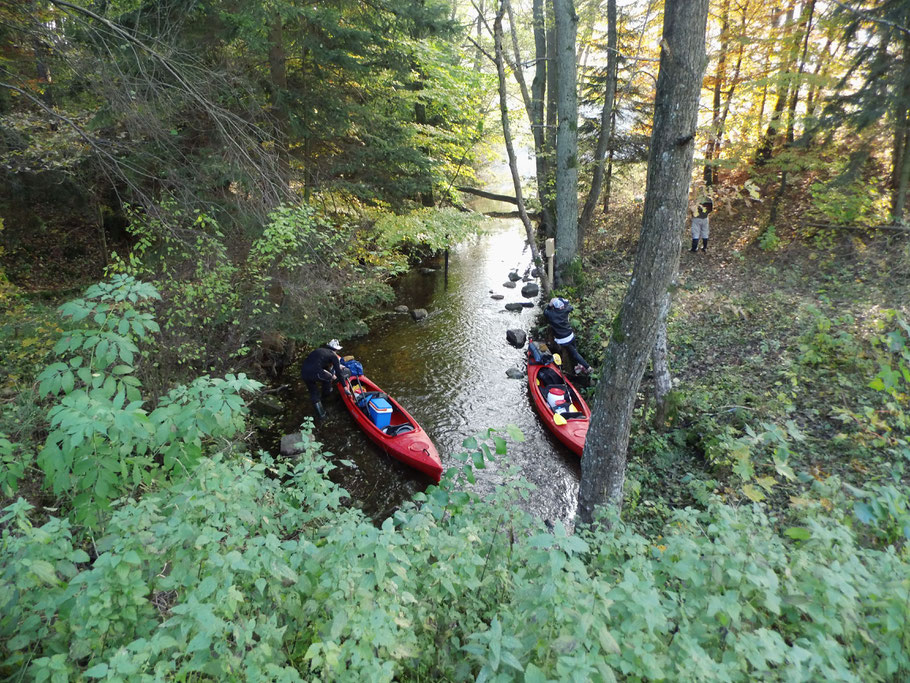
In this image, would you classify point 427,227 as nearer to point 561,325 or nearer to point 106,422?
point 561,325

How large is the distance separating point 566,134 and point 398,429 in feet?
27.0

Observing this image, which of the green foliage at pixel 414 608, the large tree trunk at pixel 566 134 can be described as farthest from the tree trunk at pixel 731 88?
the green foliage at pixel 414 608

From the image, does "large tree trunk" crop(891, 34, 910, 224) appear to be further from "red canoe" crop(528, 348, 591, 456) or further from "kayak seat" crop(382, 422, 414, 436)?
"kayak seat" crop(382, 422, 414, 436)

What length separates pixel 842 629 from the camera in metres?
1.92

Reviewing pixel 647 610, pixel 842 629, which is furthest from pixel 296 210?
pixel 842 629

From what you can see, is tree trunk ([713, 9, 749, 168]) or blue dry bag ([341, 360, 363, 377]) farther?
tree trunk ([713, 9, 749, 168])

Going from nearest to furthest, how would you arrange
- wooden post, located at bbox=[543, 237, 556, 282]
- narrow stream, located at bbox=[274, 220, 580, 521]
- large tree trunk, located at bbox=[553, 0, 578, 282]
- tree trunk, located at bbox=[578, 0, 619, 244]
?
narrow stream, located at bbox=[274, 220, 580, 521]
large tree trunk, located at bbox=[553, 0, 578, 282]
tree trunk, located at bbox=[578, 0, 619, 244]
wooden post, located at bbox=[543, 237, 556, 282]

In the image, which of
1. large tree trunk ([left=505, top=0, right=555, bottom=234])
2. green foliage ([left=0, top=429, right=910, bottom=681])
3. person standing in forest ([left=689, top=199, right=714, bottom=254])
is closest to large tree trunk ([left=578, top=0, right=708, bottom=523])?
green foliage ([left=0, top=429, right=910, bottom=681])

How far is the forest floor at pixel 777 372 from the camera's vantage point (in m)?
4.50

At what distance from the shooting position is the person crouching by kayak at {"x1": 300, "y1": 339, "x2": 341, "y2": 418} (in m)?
8.21

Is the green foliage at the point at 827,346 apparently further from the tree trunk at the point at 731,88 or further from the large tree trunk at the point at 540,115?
the large tree trunk at the point at 540,115

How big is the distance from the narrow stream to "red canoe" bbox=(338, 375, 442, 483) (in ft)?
0.86

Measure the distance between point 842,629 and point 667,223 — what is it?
304cm

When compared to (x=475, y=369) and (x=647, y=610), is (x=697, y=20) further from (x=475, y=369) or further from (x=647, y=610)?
(x=475, y=369)
